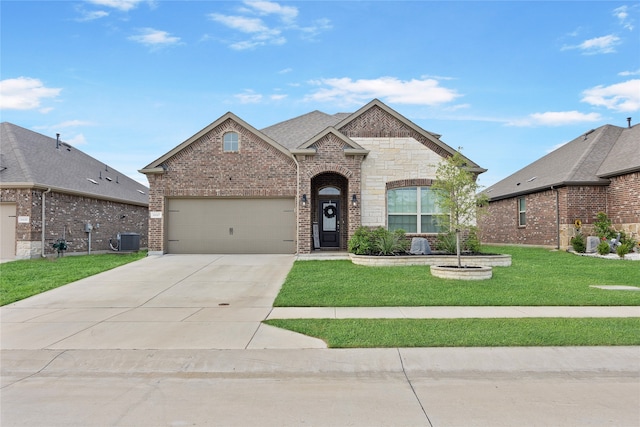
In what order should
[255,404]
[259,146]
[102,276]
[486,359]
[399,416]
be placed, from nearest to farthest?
[399,416] < [255,404] < [486,359] < [102,276] < [259,146]

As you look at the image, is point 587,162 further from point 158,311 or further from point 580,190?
point 158,311

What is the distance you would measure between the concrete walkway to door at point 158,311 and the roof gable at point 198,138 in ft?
15.1

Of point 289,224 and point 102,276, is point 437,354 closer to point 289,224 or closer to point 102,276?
point 102,276

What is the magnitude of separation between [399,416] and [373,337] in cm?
247

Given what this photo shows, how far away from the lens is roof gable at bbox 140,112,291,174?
17797mm

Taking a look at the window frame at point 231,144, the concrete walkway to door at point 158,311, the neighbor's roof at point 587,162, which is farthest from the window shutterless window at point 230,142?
the neighbor's roof at point 587,162

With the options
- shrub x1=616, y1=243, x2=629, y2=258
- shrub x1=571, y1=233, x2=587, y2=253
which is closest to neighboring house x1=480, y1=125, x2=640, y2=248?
shrub x1=571, y1=233, x2=587, y2=253

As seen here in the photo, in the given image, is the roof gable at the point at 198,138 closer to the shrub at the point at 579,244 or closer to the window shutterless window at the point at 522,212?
the shrub at the point at 579,244

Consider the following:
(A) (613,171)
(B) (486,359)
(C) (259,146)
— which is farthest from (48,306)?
(A) (613,171)

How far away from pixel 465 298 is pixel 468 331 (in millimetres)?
2807

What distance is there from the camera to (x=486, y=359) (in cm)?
593

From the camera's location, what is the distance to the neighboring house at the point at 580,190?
1952 centimetres

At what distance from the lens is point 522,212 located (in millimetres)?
25422

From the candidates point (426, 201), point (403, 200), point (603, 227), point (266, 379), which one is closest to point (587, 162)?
point (603, 227)
